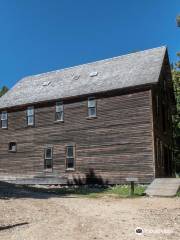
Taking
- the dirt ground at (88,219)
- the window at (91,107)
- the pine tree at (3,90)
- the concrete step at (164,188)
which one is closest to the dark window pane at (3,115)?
the window at (91,107)

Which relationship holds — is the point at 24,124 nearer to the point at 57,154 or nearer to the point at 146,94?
the point at 57,154

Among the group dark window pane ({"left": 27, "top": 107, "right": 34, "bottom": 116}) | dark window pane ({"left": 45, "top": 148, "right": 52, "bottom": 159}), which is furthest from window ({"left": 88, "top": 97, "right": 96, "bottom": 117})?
dark window pane ({"left": 27, "top": 107, "right": 34, "bottom": 116})

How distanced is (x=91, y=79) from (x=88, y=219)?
1765cm

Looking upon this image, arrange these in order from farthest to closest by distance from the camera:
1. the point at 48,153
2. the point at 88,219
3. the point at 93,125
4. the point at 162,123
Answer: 1. the point at 162,123
2. the point at 48,153
3. the point at 93,125
4. the point at 88,219

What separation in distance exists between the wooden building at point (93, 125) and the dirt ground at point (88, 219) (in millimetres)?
8125

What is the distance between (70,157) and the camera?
26422mm

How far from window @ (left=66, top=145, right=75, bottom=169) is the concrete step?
7.60 meters

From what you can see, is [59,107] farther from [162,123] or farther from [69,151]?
[162,123]

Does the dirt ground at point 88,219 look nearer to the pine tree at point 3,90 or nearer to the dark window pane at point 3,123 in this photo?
the dark window pane at point 3,123

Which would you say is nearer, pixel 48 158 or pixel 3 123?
pixel 48 158

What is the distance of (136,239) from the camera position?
868 centimetres

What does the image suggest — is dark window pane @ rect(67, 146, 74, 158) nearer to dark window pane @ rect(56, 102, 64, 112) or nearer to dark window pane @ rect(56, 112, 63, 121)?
dark window pane @ rect(56, 112, 63, 121)

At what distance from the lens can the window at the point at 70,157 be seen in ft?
86.2

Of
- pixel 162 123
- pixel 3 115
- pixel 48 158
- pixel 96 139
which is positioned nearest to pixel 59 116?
pixel 48 158
